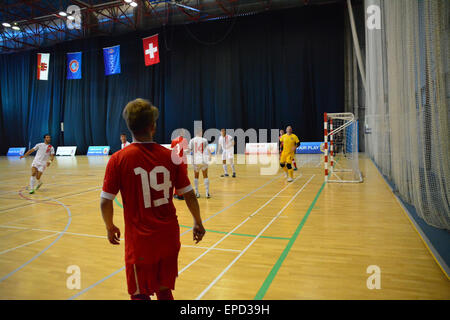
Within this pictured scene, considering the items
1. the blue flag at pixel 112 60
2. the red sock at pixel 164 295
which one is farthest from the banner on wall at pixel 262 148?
the red sock at pixel 164 295

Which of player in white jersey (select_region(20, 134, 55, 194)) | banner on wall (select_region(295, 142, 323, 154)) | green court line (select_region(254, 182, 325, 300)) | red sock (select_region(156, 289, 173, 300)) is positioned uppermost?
banner on wall (select_region(295, 142, 323, 154))

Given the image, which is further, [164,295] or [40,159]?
[40,159]

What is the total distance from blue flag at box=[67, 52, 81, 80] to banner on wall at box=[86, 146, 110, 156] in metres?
6.97

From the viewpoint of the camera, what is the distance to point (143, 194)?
204 cm

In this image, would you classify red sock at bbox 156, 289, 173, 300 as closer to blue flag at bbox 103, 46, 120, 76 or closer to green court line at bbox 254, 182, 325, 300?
green court line at bbox 254, 182, 325, 300

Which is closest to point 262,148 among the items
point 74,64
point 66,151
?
point 74,64

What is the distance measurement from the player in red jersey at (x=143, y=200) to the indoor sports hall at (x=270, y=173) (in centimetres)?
2

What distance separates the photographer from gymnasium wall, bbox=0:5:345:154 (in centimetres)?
2297

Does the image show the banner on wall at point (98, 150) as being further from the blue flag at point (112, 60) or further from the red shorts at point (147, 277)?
the red shorts at point (147, 277)

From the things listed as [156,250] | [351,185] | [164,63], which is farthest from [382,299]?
[164,63]

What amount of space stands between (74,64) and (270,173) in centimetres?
2009

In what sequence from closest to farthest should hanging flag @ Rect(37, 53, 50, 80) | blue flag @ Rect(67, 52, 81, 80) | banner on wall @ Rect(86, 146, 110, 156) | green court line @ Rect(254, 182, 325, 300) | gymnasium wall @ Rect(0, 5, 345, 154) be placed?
1. green court line @ Rect(254, 182, 325, 300)
2. gymnasium wall @ Rect(0, 5, 345, 154)
3. hanging flag @ Rect(37, 53, 50, 80)
4. blue flag @ Rect(67, 52, 81, 80)
5. banner on wall @ Rect(86, 146, 110, 156)

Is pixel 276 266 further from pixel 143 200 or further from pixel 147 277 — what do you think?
pixel 143 200

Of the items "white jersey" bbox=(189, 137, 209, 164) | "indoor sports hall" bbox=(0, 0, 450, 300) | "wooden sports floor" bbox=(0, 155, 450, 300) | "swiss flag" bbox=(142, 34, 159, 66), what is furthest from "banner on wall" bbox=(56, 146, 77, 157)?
"white jersey" bbox=(189, 137, 209, 164)
